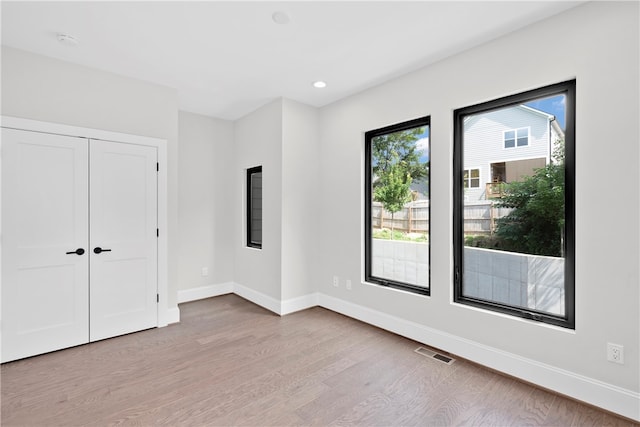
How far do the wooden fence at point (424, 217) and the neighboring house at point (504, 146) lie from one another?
0.33ft

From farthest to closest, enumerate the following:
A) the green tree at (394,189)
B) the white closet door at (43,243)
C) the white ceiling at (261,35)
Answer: the green tree at (394,189)
the white closet door at (43,243)
the white ceiling at (261,35)

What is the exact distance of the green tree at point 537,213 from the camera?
2.37m

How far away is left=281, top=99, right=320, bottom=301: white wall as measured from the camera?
3.96m

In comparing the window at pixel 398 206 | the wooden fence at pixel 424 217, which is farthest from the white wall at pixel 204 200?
the wooden fence at pixel 424 217

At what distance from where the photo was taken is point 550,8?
221 centimetres

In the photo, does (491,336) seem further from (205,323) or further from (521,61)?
(205,323)

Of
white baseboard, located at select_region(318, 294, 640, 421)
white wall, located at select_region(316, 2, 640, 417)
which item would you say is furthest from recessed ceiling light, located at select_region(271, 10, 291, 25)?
white baseboard, located at select_region(318, 294, 640, 421)

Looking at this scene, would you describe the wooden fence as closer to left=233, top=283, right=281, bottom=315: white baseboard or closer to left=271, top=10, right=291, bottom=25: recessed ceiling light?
left=233, top=283, right=281, bottom=315: white baseboard

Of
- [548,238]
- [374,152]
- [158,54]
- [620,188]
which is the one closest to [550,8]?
[620,188]

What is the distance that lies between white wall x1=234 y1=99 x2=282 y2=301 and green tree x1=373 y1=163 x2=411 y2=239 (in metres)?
1.24

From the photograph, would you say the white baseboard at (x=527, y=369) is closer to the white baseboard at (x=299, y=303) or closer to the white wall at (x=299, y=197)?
the white baseboard at (x=299, y=303)

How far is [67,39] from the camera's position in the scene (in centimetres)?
260

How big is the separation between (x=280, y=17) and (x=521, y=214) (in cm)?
241

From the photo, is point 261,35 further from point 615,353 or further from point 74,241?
point 615,353
